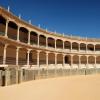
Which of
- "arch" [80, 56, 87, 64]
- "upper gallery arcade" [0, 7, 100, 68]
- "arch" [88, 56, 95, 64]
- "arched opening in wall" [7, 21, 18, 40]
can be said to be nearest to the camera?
"upper gallery arcade" [0, 7, 100, 68]

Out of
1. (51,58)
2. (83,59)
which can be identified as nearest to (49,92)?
(51,58)

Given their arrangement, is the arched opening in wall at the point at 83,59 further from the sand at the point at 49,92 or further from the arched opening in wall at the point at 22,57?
the sand at the point at 49,92

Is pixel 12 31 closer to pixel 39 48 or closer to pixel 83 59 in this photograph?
pixel 39 48

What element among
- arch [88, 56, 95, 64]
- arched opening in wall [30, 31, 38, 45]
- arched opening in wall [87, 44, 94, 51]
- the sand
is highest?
arched opening in wall [30, 31, 38, 45]

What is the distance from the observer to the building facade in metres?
26.3

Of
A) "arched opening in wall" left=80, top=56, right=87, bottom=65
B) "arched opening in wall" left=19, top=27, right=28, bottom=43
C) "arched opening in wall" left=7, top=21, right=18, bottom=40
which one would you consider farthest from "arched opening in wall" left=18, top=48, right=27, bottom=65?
"arched opening in wall" left=80, top=56, right=87, bottom=65

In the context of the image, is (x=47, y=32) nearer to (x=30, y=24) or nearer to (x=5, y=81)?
(x=30, y=24)

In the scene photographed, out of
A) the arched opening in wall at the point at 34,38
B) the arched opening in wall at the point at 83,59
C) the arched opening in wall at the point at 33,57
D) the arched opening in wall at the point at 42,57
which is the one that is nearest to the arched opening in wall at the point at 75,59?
the arched opening in wall at the point at 83,59

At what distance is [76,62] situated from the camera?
44.3 metres

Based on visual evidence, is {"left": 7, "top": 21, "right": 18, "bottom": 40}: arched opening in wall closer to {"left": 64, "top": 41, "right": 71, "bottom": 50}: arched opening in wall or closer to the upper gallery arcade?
the upper gallery arcade

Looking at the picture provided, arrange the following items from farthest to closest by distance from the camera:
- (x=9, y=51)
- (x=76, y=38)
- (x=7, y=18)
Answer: (x=76, y=38) < (x=9, y=51) < (x=7, y=18)

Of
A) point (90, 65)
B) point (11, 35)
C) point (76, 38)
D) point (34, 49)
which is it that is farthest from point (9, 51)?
point (90, 65)

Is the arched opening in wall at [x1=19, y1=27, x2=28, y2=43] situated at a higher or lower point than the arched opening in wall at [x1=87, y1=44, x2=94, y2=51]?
higher

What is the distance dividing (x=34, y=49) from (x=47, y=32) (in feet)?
19.5
